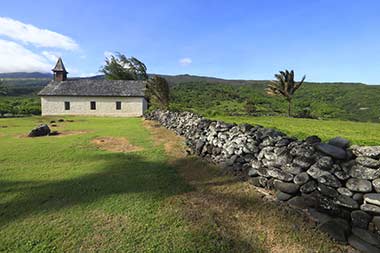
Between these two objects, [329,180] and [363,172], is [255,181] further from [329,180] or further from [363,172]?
[363,172]

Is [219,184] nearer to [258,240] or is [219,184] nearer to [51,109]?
[258,240]

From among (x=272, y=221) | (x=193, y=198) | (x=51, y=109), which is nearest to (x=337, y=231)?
(x=272, y=221)

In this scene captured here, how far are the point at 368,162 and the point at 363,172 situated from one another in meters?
0.15

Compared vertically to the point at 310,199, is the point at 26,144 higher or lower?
lower

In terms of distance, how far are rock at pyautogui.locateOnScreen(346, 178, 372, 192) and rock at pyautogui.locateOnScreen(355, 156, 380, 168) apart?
8.5 inches

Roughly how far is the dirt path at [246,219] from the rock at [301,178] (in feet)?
1.56

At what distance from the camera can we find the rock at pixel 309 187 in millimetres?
3418

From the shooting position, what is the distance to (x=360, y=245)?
2729 millimetres

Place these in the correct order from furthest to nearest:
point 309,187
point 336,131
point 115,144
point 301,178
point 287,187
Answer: point 115,144 < point 336,131 < point 287,187 < point 301,178 < point 309,187

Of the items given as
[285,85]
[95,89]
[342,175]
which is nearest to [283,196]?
[342,175]

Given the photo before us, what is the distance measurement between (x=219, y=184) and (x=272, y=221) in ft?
5.18

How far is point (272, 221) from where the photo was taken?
344 cm

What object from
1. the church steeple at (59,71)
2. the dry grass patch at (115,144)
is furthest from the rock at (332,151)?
the church steeple at (59,71)

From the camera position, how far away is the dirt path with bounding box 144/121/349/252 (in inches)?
115
